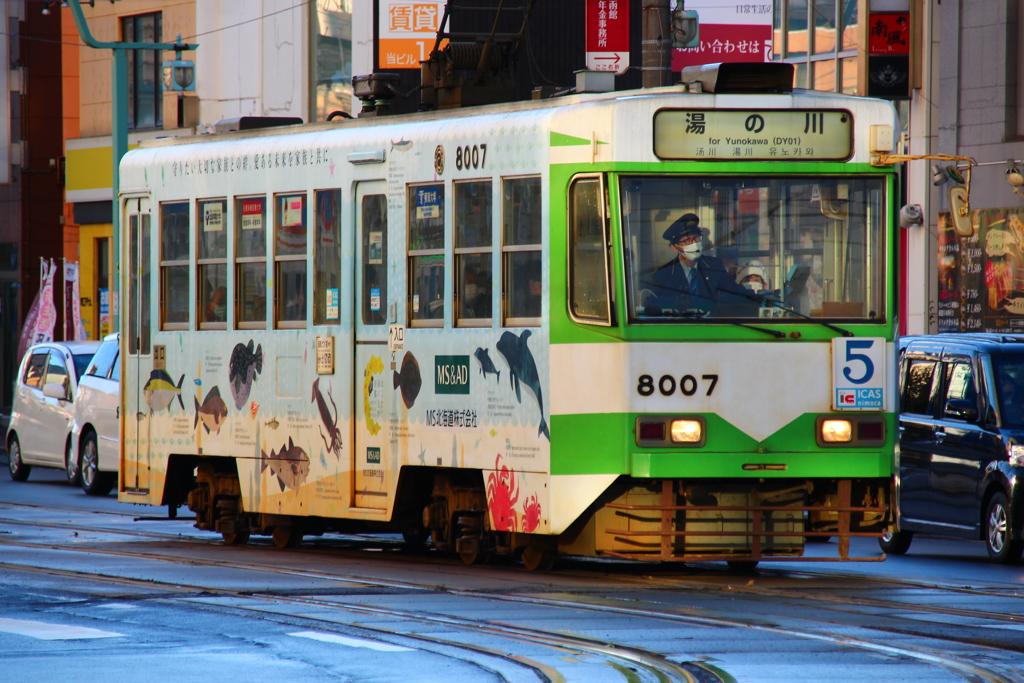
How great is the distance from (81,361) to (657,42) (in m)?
10.4

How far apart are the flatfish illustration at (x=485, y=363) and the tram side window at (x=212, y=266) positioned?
3.01 m

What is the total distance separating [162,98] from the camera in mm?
37188

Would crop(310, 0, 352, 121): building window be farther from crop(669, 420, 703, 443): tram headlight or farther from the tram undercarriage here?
crop(669, 420, 703, 443): tram headlight

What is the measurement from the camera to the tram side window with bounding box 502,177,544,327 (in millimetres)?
11852

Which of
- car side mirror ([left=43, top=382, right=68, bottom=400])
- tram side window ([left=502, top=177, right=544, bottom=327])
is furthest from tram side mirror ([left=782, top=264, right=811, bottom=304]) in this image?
car side mirror ([left=43, top=382, right=68, bottom=400])

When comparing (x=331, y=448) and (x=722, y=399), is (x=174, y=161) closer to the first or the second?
(x=331, y=448)

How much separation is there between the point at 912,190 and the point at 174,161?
1403 centimetres

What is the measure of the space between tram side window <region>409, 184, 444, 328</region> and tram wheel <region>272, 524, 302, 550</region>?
2571 mm

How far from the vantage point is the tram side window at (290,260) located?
13859 mm

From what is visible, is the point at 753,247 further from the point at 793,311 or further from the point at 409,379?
the point at 409,379

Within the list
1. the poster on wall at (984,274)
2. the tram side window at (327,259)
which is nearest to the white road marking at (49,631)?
the tram side window at (327,259)

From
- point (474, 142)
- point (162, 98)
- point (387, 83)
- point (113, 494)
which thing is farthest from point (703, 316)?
point (162, 98)

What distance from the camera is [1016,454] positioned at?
563 inches

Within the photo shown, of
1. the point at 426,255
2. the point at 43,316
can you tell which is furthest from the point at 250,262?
the point at 43,316
